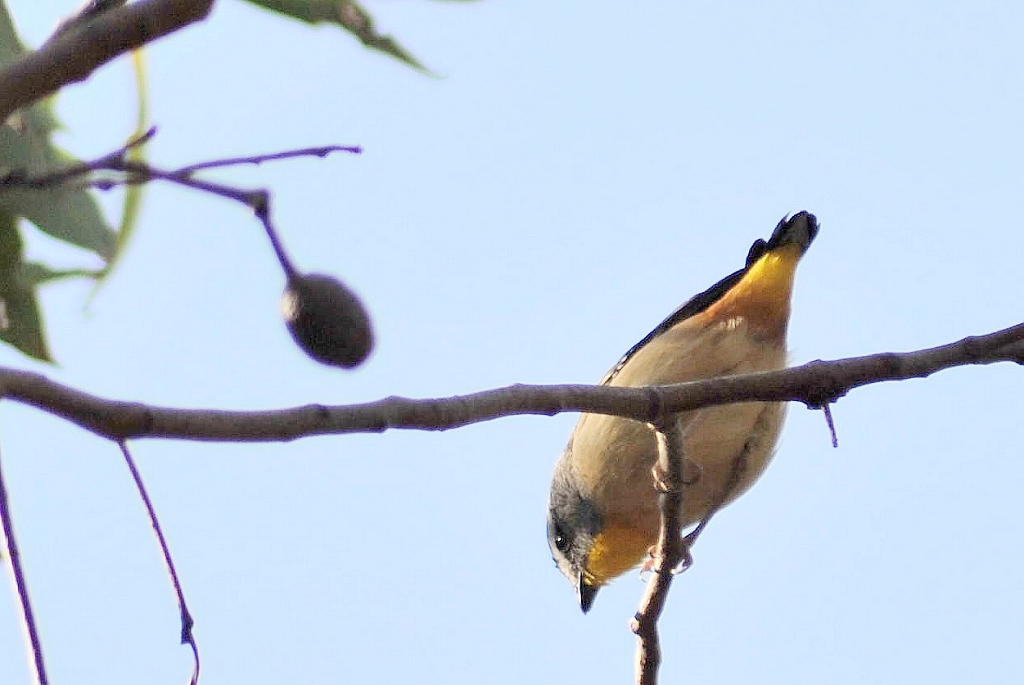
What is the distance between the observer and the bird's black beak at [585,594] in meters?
8.48

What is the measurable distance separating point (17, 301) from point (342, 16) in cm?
112

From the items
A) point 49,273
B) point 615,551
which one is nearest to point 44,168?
point 49,273

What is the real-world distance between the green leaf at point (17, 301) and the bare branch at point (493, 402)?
1.20m

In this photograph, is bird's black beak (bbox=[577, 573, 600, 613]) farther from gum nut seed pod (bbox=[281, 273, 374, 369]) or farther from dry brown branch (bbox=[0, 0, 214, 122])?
dry brown branch (bbox=[0, 0, 214, 122])

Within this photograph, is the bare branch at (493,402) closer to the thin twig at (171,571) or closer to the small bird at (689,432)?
the thin twig at (171,571)

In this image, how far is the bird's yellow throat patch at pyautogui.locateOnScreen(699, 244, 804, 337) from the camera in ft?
25.7

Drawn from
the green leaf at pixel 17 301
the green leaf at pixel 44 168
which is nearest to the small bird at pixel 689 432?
the green leaf at pixel 44 168

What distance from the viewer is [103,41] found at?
1.82 metres

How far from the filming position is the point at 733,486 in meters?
6.89

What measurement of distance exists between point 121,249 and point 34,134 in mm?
431

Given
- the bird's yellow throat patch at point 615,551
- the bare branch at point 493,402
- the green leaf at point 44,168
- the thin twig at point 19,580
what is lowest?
the thin twig at point 19,580

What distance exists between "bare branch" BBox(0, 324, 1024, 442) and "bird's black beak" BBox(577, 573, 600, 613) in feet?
17.2

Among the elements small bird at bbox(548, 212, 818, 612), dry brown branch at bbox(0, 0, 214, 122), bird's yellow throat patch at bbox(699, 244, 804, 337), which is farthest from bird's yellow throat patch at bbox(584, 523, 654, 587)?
dry brown branch at bbox(0, 0, 214, 122)

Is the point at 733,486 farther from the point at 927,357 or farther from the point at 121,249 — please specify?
the point at 121,249
